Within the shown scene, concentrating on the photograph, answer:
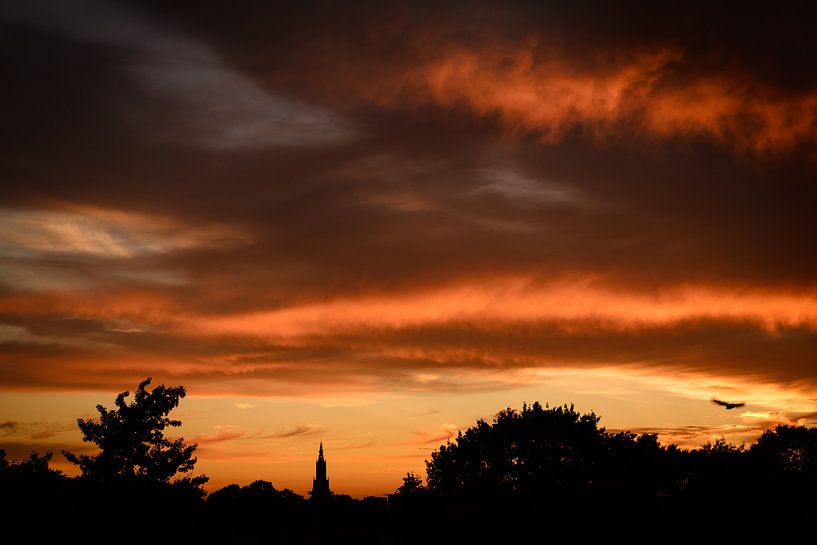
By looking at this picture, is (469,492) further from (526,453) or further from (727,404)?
(727,404)

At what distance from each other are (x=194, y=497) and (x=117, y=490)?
4602 mm

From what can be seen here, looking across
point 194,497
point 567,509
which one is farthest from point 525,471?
point 194,497

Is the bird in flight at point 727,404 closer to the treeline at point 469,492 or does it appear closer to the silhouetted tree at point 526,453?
the treeline at point 469,492

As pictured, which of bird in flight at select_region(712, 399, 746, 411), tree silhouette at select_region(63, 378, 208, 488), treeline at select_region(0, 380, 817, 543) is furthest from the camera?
tree silhouette at select_region(63, 378, 208, 488)

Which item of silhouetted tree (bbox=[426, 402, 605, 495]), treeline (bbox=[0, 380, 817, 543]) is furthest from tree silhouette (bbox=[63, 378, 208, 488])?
silhouetted tree (bbox=[426, 402, 605, 495])

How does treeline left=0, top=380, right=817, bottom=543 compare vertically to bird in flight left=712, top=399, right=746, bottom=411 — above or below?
below

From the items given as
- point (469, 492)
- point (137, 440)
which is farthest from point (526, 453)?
point (137, 440)

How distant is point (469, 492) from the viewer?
61.1 meters

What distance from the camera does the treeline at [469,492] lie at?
26.2 meters

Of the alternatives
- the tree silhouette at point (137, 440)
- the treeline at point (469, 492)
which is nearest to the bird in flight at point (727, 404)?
the treeline at point (469, 492)

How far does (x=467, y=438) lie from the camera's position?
85.5 metres

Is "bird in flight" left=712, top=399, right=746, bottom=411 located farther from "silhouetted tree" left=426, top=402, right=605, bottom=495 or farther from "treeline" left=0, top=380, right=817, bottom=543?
"silhouetted tree" left=426, top=402, right=605, bottom=495

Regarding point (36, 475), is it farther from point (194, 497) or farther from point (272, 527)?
point (272, 527)

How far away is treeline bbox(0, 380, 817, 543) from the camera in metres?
26.2
